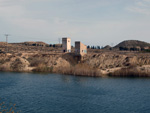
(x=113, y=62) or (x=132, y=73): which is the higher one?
(x=113, y=62)

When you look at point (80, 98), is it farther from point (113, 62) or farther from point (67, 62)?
point (67, 62)

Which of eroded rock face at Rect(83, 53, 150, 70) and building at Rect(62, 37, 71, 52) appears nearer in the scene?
eroded rock face at Rect(83, 53, 150, 70)

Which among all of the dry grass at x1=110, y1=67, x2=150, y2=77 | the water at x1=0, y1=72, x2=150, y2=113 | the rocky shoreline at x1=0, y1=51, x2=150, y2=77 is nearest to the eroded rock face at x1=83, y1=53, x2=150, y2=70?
the rocky shoreline at x1=0, y1=51, x2=150, y2=77

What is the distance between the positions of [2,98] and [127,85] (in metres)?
19.6

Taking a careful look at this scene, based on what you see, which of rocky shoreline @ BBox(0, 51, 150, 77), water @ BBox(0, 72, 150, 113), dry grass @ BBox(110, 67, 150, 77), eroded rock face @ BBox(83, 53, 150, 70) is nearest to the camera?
water @ BBox(0, 72, 150, 113)

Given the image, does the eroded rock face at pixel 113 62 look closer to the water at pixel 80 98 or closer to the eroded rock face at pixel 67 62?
the eroded rock face at pixel 67 62

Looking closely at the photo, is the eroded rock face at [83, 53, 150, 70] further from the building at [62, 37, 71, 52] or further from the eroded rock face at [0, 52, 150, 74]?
the building at [62, 37, 71, 52]

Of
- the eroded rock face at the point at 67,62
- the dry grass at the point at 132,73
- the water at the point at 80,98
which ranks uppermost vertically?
the eroded rock face at the point at 67,62

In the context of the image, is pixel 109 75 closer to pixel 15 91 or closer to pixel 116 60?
pixel 116 60

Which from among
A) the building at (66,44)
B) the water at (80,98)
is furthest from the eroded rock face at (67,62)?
the water at (80,98)

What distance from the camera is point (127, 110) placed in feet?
69.3

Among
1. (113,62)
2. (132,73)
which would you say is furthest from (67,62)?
(132,73)

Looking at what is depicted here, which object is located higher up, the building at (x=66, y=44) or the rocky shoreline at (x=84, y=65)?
the building at (x=66, y=44)

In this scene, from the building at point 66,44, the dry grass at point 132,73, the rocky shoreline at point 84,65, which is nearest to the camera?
the dry grass at point 132,73
